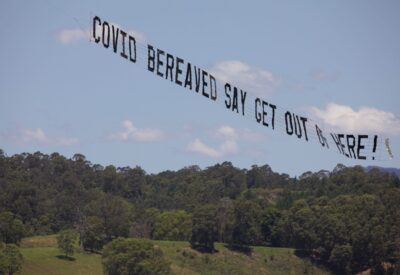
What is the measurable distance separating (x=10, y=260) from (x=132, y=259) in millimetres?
18238

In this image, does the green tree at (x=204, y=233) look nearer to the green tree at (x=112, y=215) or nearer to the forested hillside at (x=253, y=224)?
the forested hillside at (x=253, y=224)

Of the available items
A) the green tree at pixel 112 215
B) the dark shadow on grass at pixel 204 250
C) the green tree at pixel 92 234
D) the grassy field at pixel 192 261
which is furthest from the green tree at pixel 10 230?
the dark shadow on grass at pixel 204 250

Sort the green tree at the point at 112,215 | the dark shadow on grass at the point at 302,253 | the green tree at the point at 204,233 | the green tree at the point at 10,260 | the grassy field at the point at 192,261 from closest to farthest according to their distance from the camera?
the green tree at the point at 10,260, the grassy field at the point at 192,261, the green tree at the point at 112,215, the green tree at the point at 204,233, the dark shadow on grass at the point at 302,253

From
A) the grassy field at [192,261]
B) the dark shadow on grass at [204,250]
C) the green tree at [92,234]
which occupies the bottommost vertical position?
the grassy field at [192,261]

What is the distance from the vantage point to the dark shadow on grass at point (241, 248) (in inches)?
6289

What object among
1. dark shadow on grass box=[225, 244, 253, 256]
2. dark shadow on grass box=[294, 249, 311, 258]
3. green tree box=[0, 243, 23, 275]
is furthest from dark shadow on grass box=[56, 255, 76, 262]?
dark shadow on grass box=[294, 249, 311, 258]

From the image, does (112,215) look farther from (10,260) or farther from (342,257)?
(10,260)

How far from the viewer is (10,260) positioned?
380ft

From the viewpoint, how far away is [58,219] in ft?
602

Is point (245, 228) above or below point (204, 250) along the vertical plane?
above

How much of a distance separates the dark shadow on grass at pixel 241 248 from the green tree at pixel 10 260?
5147 cm

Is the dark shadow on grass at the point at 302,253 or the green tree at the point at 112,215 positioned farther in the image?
the dark shadow on grass at the point at 302,253

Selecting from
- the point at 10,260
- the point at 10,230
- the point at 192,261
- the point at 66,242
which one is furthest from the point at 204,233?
the point at 10,260

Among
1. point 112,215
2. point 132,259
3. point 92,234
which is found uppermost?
point 112,215
